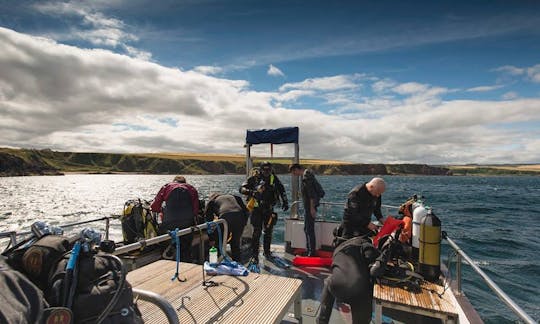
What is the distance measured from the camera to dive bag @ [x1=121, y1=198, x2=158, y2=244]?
6598mm

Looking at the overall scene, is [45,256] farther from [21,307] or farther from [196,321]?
[196,321]

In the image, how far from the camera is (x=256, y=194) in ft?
24.4

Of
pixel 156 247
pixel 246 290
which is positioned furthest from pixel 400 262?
pixel 156 247

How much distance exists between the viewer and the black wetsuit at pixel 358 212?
190 inches

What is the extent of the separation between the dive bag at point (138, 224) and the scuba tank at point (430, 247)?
5.24 meters

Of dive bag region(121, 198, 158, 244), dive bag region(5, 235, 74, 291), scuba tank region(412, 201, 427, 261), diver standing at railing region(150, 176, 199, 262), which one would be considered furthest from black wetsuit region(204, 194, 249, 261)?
dive bag region(5, 235, 74, 291)

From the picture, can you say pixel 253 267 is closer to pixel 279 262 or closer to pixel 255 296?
pixel 279 262

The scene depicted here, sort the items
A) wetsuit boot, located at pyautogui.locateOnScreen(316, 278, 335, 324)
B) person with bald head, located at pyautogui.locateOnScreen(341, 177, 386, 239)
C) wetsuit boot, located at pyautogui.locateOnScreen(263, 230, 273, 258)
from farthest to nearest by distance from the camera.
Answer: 1. wetsuit boot, located at pyautogui.locateOnScreen(263, 230, 273, 258)
2. person with bald head, located at pyautogui.locateOnScreen(341, 177, 386, 239)
3. wetsuit boot, located at pyautogui.locateOnScreen(316, 278, 335, 324)

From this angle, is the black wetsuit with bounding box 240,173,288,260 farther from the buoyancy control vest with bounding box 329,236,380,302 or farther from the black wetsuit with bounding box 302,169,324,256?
the buoyancy control vest with bounding box 329,236,380,302

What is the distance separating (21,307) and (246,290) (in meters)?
2.44

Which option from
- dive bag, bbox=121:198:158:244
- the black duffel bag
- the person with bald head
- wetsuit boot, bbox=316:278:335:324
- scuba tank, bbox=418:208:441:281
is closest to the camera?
the black duffel bag

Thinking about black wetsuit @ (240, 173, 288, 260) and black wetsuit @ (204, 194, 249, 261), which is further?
black wetsuit @ (240, 173, 288, 260)

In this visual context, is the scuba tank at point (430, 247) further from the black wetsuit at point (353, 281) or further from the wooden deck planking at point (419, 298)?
the black wetsuit at point (353, 281)

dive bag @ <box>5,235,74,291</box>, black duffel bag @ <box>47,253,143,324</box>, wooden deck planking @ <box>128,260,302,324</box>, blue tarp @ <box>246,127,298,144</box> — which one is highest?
blue tarp @ <box>246,127,298,144</box>
